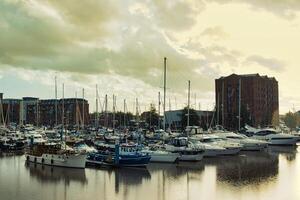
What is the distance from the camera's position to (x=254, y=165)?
56.5 m

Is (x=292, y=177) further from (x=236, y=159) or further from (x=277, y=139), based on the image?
(x=277, y=139)

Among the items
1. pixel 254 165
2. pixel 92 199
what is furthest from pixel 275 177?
pixel 92 199

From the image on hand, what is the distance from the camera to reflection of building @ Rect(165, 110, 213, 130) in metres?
143

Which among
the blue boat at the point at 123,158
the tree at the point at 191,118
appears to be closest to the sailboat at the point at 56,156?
the blue boat at the point at 123,158

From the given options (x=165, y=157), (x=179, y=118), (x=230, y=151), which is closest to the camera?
(x=165, y=157)

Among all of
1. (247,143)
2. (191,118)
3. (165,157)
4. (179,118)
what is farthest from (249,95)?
(165,157)

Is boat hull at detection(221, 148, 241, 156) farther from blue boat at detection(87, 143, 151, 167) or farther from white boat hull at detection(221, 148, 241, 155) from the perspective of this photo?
blue boat at detection(87, 143, 151, 167)

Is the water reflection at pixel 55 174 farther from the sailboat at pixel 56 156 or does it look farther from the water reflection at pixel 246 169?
the water reflection at pixel 246 169

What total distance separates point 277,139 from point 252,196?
5921cm

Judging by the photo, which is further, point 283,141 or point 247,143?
point 283,141

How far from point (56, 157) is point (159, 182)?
17.2m

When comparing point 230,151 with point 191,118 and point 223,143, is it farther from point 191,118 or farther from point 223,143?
point 191,118

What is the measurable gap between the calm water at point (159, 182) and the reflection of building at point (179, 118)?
83.3m

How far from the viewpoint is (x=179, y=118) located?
16412 centimetres
